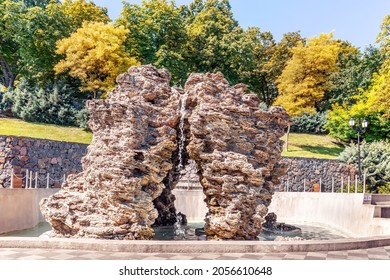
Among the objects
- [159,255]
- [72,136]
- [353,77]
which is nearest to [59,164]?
[72,136]

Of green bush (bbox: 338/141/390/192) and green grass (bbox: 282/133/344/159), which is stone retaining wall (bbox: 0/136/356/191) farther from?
green grass (bbox: 282/133/344/159)

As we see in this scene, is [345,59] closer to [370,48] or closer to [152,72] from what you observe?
[370,48]

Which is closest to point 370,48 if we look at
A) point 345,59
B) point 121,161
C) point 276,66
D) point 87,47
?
point 345,59

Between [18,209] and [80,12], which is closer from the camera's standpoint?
[18,209]

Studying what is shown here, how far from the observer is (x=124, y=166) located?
1193 centimetres

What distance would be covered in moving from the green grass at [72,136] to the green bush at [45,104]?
1008mm

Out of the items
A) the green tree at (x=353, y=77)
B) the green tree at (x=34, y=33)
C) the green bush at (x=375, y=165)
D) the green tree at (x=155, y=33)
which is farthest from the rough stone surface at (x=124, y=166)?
the green tree at (x=353, y=77)

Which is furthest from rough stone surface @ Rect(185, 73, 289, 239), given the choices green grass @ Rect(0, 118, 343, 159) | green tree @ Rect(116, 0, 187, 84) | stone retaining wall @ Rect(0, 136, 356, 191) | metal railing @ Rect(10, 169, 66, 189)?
green tree @ Rect(116, 0, 187, 84)

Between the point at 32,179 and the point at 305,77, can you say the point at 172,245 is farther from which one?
the point at 305,77

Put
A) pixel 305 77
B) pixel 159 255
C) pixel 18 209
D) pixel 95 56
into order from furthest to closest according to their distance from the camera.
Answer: pixel 305 77, pixel 95 56, pixel 18 209, pixel 159 255

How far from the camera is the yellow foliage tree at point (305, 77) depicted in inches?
1871

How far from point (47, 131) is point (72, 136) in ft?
6.57

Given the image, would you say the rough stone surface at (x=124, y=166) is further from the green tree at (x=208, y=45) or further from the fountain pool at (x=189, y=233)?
the green tree at (x=208, y=45)

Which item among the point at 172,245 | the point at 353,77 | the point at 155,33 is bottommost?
the point at 172,245
